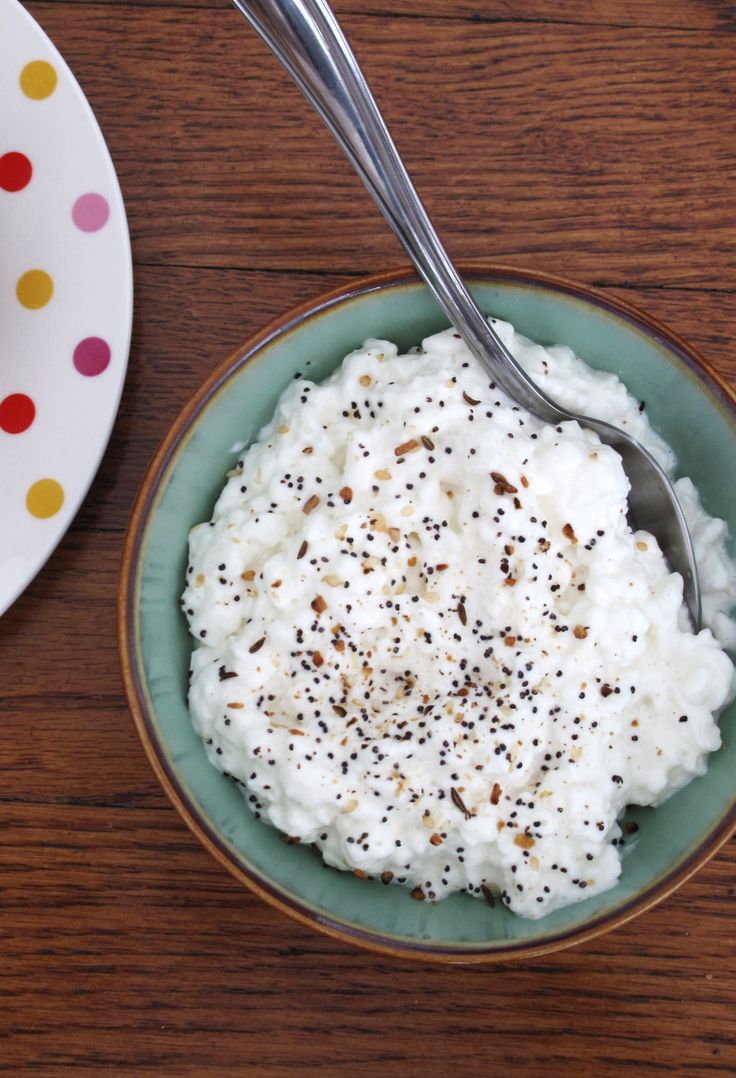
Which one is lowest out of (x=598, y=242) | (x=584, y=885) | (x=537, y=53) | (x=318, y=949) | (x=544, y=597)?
(x=318, y=949)

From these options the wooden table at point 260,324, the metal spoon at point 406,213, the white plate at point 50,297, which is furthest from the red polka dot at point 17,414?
the metal spoon at point 406,213

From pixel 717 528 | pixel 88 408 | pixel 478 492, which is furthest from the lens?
pixel 88 408

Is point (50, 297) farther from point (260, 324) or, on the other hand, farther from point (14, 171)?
point (260, 324)

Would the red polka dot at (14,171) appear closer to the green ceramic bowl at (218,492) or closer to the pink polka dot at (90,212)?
the pink polka dot at (90,212)

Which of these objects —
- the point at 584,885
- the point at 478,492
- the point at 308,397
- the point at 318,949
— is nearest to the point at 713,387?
the point at 478,492

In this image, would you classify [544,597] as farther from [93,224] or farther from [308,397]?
[93,224]

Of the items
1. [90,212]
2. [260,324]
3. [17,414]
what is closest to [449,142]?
[260,324]

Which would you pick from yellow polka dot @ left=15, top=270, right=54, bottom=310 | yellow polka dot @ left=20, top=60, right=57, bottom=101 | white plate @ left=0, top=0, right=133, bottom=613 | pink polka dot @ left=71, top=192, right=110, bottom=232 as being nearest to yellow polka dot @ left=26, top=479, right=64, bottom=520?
white plate @ left=0, top=0, right=133, bottom=613

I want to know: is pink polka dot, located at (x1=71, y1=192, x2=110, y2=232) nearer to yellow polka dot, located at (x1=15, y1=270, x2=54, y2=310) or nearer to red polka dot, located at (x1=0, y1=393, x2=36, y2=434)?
yellow polka dot, located at (x1=15, y1=270, x2=54, y2=310)
